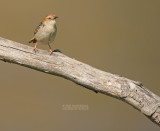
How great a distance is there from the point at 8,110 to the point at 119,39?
4.51 m

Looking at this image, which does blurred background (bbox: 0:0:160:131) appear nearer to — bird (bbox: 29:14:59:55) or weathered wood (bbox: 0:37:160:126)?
bird (bbox: 29:14:59:55)

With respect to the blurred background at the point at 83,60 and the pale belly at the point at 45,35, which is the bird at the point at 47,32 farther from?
the blurred background at the point at 83,60

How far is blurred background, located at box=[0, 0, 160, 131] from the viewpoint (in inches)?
400

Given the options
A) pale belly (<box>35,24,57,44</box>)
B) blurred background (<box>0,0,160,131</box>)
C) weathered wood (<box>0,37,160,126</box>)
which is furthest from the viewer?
blurred background (<box>0,0,160,131</box>)

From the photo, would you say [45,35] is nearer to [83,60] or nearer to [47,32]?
[47,32]

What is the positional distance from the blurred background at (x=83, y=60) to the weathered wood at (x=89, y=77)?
4.15 metres

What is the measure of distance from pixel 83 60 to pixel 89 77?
6.65 metres

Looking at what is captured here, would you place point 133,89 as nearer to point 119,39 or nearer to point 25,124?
point 25,124

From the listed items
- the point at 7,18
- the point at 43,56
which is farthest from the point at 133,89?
the point at 7,18

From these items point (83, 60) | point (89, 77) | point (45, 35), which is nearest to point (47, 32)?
point (45, 35)

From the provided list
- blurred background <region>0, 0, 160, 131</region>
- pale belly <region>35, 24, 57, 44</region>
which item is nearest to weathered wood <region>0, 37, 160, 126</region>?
pale belly <region>35, 24, 57, 44</region>

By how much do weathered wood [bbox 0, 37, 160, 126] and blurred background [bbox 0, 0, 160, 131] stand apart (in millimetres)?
4145

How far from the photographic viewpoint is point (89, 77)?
559cm

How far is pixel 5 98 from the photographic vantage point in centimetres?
1087
